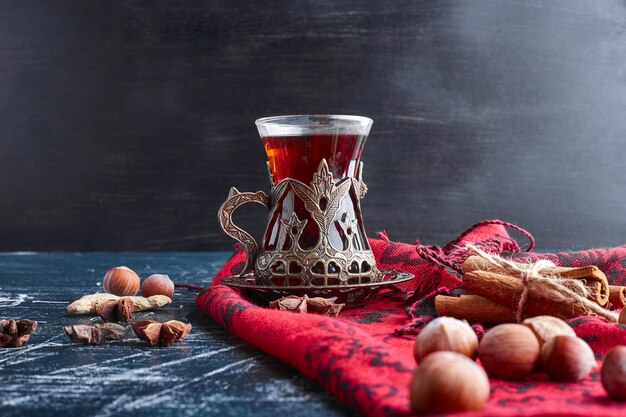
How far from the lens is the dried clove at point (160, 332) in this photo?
0.94 meters

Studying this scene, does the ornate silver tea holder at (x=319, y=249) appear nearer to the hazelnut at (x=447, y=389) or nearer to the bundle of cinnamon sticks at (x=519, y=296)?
the bundle of cinnamon sticks at (x=519, y=296)

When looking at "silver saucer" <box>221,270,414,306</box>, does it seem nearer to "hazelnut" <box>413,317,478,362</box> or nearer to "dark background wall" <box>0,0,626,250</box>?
"hazelnut" <box>413,317,478,362</box>

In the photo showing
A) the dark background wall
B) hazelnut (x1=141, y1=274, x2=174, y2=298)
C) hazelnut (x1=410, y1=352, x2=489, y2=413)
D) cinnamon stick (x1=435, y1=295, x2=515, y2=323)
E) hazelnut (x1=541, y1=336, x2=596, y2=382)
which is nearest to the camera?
hazelnut (x1=410, y1=352, x2=489, y2=413)

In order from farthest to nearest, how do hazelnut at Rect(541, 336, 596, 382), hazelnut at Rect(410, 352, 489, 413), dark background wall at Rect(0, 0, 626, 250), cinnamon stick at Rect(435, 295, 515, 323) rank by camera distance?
dark background wall at Rect(0, 0, 626, 250) < cinnamon stick at Rect(435, 295, 515, 323) < hazelnut at Rect(541, 336, 596, 382) < hazelnut at Rect(410, 352, 489, 413)

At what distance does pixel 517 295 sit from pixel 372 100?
1.75 meters

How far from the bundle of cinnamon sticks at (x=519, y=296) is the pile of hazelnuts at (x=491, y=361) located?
16 centimetres

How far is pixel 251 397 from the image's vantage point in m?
0.70

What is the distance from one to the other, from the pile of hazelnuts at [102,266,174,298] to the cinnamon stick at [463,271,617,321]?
56cm

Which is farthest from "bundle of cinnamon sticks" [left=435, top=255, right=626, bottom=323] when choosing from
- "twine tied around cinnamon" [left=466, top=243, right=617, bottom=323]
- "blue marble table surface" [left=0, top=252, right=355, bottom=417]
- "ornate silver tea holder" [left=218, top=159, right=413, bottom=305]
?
"blue marble table surface" [left=0, top=252, right=355, bottom=417]

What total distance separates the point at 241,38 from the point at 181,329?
74.8 inches

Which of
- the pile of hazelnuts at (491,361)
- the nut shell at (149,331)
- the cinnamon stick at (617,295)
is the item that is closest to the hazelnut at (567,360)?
the pile of hazelnuts at (491,361)

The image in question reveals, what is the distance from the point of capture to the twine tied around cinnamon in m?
0.96

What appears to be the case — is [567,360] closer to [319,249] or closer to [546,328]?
[546,328]

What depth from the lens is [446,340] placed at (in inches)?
29.9
